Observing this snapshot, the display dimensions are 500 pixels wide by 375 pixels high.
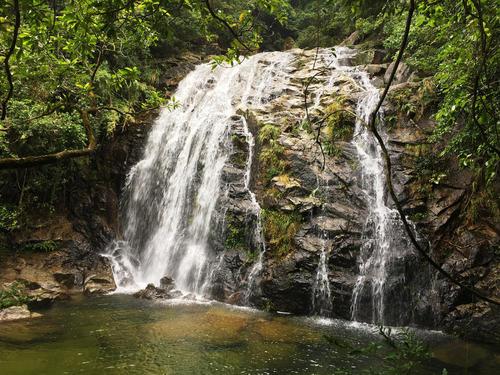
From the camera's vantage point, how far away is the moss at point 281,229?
10250 millimetres

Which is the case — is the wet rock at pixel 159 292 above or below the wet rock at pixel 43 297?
above

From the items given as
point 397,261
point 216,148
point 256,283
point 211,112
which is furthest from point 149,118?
point 397,261

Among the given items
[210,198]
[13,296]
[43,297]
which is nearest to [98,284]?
[43,297]

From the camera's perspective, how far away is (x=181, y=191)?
13.4m

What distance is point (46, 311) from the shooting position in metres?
8.97

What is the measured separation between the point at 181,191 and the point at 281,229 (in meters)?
4.43

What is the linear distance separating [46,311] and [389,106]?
10.7 meters

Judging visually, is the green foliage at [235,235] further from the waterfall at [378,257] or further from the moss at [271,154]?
the waterfall at [378,257]

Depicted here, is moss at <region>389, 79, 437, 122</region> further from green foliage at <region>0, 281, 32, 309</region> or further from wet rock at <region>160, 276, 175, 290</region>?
green foliage at <region>0, 281, 32, 309</region>

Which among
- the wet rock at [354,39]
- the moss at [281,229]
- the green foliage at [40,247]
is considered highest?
the wet rock at [354,39]

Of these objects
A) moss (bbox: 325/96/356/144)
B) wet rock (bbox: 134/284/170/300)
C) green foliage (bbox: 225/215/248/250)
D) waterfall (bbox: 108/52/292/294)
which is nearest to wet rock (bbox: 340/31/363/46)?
waterfall (bbox: 108/52/292/294)

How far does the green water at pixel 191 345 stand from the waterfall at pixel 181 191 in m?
2.46

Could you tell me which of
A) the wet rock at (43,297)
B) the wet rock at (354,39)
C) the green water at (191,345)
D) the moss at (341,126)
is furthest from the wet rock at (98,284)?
the wet rock at (354,39)

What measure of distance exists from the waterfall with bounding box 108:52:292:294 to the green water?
2462mm
